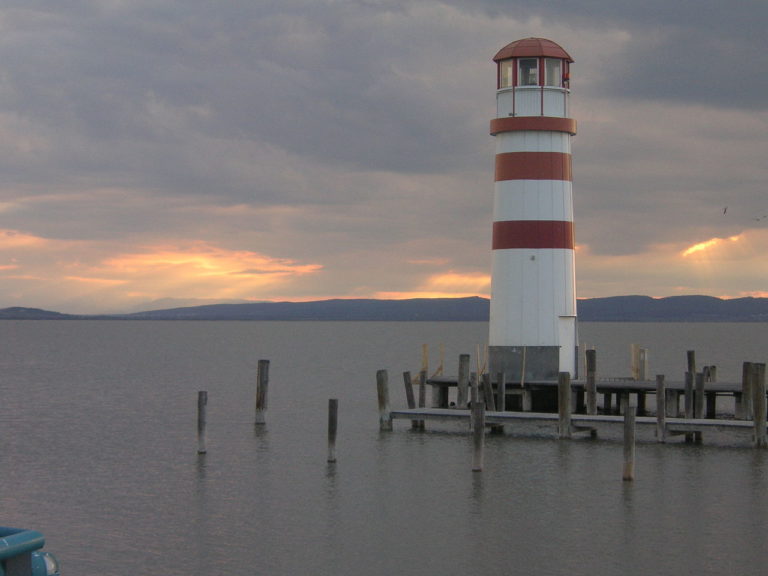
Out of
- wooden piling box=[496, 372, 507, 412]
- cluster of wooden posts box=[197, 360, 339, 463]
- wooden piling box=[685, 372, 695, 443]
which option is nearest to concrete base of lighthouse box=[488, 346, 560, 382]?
wooden piling box=[496, 372, 507, 412]

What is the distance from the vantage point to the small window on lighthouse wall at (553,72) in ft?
105

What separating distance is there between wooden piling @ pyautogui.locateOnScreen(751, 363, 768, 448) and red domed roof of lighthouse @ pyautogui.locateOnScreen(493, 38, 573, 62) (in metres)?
10.4

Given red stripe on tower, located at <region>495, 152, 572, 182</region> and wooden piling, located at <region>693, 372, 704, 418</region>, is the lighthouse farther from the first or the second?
wooden piling, located at <region>693, 372, 704, 418</region>

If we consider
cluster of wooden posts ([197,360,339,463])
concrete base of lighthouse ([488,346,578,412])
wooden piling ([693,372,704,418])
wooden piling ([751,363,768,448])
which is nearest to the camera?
cluster of wooden posts ([197,360,339,463])

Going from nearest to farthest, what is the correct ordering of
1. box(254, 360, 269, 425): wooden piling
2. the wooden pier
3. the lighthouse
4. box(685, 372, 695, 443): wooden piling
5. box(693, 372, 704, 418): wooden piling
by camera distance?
the wooden pier → box(685, 372, 695, 443): wooden piling → box(693, 372, 704, 418): wooden piling → the lighthouse → box(254, 360, 269, 425): wooden piling

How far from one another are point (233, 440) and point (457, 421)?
673cm

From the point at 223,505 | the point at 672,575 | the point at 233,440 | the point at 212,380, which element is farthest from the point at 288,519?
the point at 212,380

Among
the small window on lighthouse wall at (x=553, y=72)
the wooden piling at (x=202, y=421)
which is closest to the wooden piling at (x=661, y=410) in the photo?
the small window on lighthouse wall at (x=553, y=72)

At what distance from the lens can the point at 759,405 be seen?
27.5 metres

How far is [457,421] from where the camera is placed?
3158 cm

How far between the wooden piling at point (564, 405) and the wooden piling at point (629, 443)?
13.4ft

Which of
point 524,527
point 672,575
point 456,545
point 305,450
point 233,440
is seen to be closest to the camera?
point 672,575

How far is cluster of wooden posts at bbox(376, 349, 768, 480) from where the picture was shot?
91.3 feet

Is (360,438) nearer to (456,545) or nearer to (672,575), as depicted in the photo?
(456,545)
